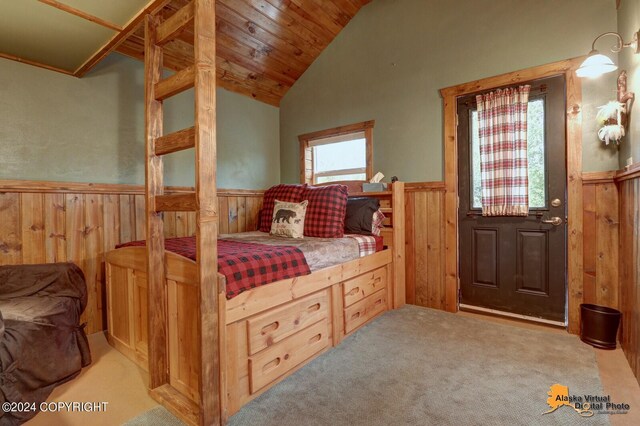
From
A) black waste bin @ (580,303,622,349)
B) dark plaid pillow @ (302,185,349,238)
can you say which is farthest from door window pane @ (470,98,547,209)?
dark plaid pillow @ (302,185,349,238)

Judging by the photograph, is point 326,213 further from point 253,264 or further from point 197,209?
point 197,209

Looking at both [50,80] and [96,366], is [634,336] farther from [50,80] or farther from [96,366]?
[50,80]

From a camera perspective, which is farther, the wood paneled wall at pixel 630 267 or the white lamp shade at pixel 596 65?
→ the white lamp shade at pixel 596 65

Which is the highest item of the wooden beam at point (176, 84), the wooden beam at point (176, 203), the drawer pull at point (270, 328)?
the wooden beam at point (176, 84)

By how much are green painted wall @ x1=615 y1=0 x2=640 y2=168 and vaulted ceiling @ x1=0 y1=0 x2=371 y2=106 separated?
7.43ft

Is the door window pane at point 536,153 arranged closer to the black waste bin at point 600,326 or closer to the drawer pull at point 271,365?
the black waste bin at point 600,326

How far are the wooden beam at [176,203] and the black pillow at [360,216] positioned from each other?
1.74 metres

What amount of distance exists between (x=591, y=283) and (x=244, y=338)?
254 cm

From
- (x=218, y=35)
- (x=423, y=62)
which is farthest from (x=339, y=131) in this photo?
(x=218, y=35)

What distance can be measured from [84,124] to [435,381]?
3104mm

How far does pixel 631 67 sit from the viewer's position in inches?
76.7

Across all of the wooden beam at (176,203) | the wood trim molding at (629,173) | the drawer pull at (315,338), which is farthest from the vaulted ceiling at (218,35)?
the wood trim molding at (629,173)

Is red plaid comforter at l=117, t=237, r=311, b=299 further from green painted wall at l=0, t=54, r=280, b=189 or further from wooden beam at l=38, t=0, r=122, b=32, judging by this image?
wooden beam at l=38, t=0, r=122, b=32

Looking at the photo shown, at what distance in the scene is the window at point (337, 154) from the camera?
3422mm
